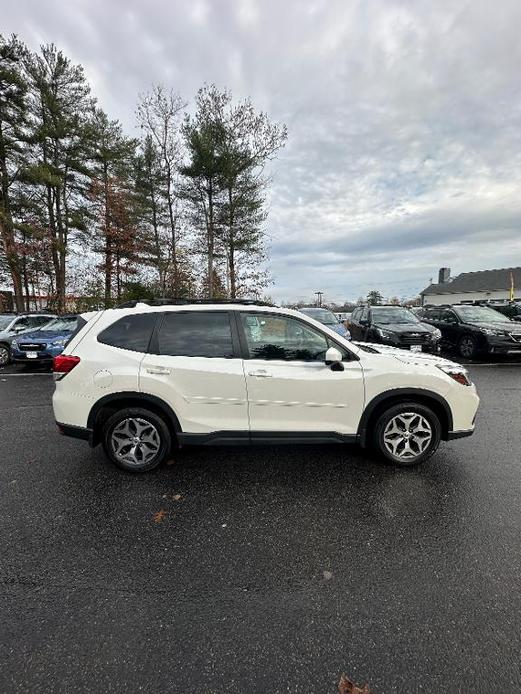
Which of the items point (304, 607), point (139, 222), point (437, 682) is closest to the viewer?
point (437, 682)

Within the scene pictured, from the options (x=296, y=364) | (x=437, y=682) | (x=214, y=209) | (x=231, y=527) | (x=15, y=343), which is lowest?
(x=437, y=682)

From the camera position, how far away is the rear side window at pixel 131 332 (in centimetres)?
352

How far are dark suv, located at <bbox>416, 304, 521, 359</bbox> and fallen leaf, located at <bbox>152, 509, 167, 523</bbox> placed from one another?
34.6 ft

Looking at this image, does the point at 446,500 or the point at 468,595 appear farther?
the point at 446,500

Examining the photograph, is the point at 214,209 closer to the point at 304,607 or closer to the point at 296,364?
the point at 296,364

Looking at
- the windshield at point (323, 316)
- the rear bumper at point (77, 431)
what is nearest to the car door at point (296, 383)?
the rear bumper at point (77, 431)

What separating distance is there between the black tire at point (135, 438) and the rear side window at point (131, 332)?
2.28 ft

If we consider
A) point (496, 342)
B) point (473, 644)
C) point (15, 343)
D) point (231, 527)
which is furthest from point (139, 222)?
point (473, 644)

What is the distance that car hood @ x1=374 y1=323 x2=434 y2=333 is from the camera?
986cm

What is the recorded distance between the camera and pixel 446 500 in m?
3.01

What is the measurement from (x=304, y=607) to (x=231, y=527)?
0.88 meters

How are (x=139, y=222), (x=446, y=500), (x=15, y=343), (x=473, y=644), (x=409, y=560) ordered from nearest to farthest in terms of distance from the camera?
(x=473, y=644) → (x=409, y=560) → (x=446, y=500) → (x=15, y=343) → (x=139, y=222)

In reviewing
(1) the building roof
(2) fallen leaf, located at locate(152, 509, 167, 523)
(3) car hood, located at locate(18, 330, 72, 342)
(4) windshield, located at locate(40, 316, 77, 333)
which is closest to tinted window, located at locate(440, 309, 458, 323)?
(2) fallen leaf, located at locate(152, 509, 167, 523)

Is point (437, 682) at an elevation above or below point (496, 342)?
below
